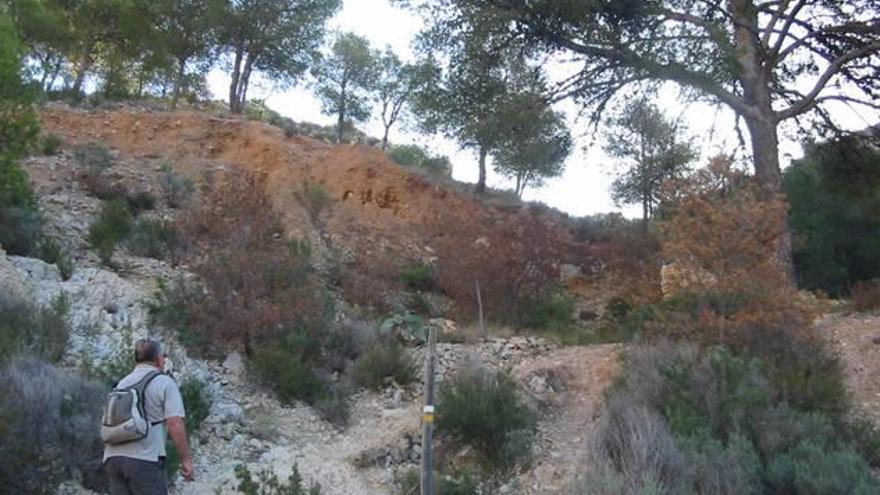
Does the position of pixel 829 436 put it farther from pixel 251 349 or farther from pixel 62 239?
pixel 62 239

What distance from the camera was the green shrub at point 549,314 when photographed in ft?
54.4

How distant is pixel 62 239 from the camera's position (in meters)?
15.6

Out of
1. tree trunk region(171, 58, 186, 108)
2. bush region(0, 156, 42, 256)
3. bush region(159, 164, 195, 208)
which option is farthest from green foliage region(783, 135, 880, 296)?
tree trunk region(171, 58, 186, 108)

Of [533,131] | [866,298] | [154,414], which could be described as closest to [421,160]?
[533,131]

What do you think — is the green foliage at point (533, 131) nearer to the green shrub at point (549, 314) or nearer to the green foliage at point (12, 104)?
the green shrub at point (549, 314)

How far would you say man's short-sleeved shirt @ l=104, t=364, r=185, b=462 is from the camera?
6320 millimetres

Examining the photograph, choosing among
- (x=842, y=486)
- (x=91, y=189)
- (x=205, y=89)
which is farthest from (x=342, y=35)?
(x=842, y=486)

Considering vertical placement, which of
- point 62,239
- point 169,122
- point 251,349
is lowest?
point 251,349

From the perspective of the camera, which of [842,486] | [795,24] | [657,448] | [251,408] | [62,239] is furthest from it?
[795,24]

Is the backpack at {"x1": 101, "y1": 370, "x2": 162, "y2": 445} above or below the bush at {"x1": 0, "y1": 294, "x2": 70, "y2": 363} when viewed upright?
below

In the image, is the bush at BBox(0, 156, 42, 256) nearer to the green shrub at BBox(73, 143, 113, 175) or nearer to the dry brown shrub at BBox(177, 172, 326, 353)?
the dry brown shrub at BBox(177, 172, 326, 353)

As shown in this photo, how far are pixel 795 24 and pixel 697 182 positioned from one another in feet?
20.2

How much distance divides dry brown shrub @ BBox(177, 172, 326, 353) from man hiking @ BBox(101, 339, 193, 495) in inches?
236

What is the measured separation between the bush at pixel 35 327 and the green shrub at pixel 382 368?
3.60 m
